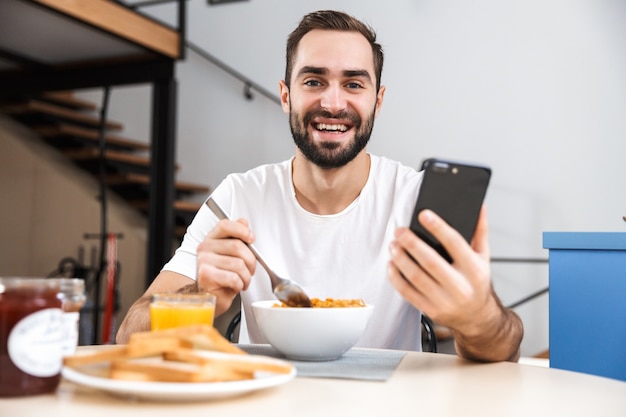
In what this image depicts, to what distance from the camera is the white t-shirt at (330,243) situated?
141 cm

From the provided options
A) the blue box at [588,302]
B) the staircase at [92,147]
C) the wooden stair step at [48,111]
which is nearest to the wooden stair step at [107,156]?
the staircase at [92,147]

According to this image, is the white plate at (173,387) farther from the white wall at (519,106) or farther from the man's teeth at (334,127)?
the white wall at (519,106)

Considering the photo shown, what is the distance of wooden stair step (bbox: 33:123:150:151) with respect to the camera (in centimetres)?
478

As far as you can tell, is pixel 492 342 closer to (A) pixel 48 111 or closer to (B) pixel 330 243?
(B) pixel 330 243

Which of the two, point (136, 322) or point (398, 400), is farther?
point (136, 322)

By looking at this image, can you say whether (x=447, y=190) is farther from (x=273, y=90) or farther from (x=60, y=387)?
(x=273, y=90)

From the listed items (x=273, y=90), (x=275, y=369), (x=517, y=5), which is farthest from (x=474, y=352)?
(x=273, y=90)

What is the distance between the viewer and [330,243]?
4.83 feet

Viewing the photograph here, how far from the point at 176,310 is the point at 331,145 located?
0.79 meters

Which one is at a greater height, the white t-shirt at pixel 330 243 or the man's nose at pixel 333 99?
the man's nose at pixel 333 99

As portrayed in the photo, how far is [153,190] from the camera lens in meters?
3.73

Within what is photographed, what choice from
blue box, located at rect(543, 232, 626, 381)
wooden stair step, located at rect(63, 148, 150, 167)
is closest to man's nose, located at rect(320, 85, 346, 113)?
blue box, located at rect(543, 232, 626, 381)

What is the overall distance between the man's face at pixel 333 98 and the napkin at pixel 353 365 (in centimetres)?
62

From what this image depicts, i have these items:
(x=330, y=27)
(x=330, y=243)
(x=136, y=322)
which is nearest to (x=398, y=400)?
(x=136, y=322)
